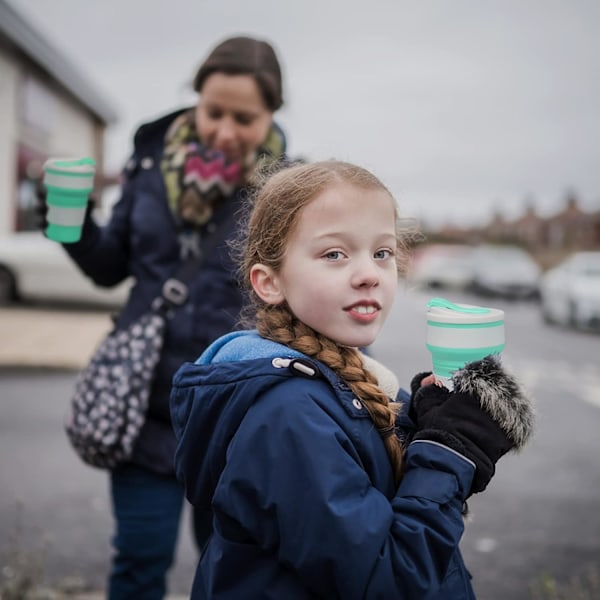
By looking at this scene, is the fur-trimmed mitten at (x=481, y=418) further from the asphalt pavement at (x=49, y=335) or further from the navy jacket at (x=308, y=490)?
the asphalt pavement at (x=49, y=335)

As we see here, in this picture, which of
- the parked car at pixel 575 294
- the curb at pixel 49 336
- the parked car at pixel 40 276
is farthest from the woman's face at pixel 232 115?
the parked car at pixel 575 294

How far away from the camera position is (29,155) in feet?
55.9

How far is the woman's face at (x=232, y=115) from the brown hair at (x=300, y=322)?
761 mm

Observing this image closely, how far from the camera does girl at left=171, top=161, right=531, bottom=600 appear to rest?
1.20 meters

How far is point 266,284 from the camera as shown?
146 centimetres

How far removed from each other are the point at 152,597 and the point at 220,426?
1.17 m

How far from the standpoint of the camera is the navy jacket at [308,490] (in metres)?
1.19

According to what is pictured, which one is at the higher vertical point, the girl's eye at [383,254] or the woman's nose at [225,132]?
the woman's nose at [225,132]

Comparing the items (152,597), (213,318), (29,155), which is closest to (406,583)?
(213,318)

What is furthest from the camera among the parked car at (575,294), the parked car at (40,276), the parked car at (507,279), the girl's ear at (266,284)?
the parked car at (507,279)

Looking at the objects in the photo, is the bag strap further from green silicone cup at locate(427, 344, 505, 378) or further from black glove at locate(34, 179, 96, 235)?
green silicone cup at locate(427, 344, 505, 378)

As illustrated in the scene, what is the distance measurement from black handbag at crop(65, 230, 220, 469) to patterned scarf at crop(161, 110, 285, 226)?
11 centimetres

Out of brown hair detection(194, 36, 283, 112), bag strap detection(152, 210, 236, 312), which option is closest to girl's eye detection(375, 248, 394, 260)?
bag strap detection(152, 210, 236, 312)

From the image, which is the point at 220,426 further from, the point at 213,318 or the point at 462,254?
the point at 462,254
